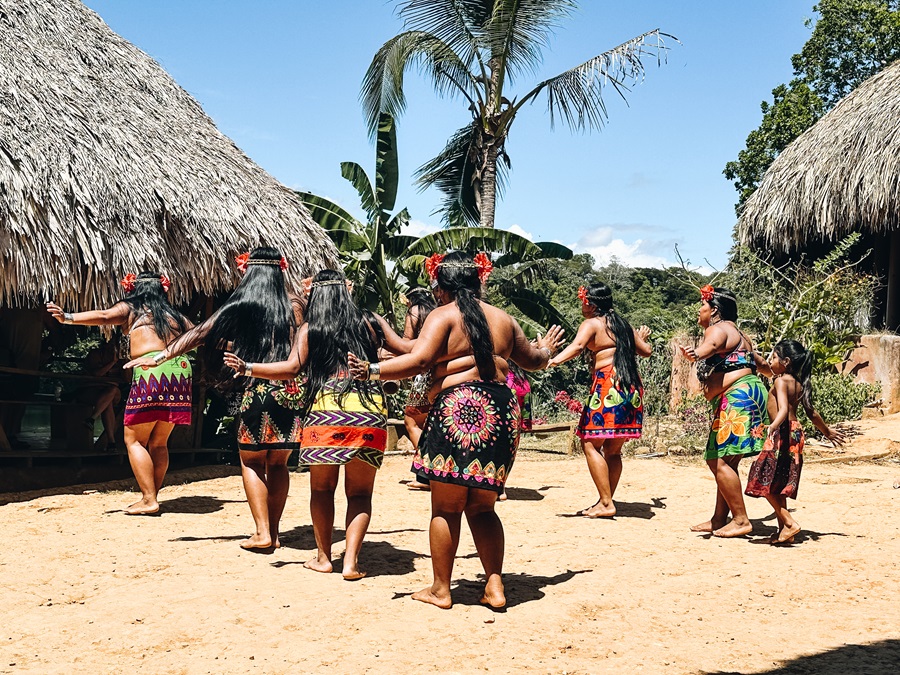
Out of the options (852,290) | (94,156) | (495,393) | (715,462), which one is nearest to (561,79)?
(852,290)

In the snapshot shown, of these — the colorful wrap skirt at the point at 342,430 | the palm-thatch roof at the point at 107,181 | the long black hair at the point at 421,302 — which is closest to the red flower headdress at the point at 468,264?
the colorful wrap skirt at the point at 342,430

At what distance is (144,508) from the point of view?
21.6 feet

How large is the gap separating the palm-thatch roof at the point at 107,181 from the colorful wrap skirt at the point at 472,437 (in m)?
4.16

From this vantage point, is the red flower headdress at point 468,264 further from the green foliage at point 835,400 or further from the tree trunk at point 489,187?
the tree trunk at point 489,187

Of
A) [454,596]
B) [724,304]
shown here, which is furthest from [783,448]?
[454,596]

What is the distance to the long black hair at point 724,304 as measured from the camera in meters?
6.02

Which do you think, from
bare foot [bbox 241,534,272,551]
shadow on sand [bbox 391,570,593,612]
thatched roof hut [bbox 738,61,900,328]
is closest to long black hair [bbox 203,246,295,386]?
bare foot [bbox 241,534,272,551]

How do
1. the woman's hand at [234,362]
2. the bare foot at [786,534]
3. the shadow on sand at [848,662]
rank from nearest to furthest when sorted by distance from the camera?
the shadow on sand at [848,662] → the woman's hand at [234,362] → the bare foot at [786,534]

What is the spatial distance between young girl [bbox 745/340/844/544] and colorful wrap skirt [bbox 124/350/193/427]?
3.86 meters

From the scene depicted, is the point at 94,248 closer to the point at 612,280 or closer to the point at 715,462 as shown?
the point at 715,462

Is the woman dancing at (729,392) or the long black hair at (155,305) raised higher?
the long black hair at (155,305)

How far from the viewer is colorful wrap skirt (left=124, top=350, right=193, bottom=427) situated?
21.3 ft

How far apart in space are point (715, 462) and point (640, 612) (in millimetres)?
1958

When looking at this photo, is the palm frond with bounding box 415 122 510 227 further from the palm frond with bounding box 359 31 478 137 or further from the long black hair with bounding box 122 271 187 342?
the long black hair with bounding box 122 271 187 342
